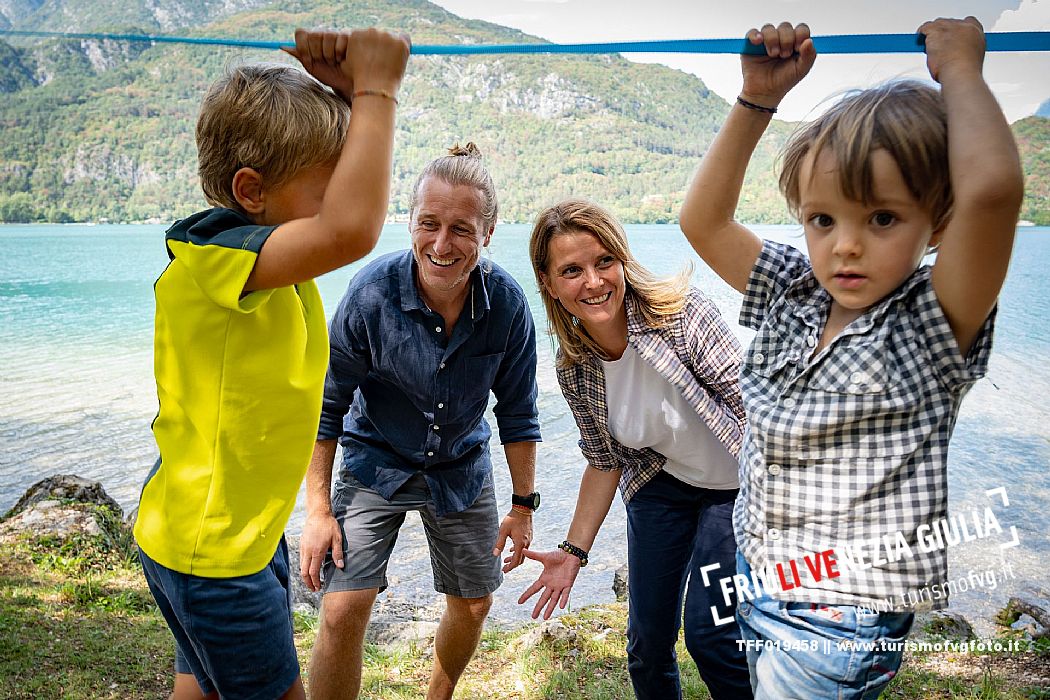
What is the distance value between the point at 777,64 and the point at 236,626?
5.43 ft

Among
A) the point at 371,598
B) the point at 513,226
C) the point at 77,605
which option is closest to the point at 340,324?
the point at 371,598

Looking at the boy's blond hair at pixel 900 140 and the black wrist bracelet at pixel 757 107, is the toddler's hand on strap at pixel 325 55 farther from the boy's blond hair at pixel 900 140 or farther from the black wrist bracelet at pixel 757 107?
the boy's blond hair at pixel 900 140

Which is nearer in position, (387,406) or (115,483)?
(387,406)

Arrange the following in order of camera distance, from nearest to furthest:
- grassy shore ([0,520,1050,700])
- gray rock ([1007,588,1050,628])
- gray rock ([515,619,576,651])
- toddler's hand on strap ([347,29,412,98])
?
1. toddler's hand on strap ([347,29,412,98])
2. grassy shore ([0,520,1050,700])
3. gray rock ([515,619,576,651])
4. gray rock ([1007,588,1050,628])

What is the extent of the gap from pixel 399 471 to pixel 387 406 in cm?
25

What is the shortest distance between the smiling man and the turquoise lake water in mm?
764

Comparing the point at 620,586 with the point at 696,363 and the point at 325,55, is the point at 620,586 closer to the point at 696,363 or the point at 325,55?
the point at 696,363

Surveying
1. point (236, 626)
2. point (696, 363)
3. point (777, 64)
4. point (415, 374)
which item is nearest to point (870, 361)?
point (777, 64)

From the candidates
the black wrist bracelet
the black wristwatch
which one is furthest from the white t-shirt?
the black wrist bracelet

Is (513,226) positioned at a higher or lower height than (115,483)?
lower

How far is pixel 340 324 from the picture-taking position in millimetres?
2953

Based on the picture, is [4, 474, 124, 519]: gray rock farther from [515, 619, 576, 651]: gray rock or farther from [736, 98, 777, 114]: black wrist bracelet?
[736, 98, 777, 114]: black wrist bracelet

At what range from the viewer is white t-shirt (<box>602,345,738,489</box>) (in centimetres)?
273

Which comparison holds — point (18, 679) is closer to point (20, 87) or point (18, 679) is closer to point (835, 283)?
point (835, 283)
